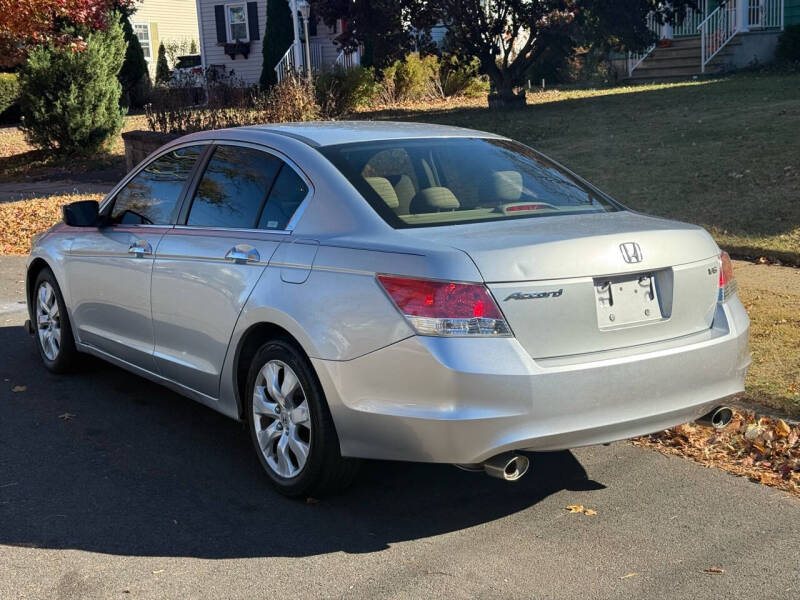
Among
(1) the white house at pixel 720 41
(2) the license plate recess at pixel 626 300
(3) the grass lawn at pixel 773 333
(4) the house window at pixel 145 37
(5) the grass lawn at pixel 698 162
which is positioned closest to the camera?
(2) the license plate recess at pixel 626 300

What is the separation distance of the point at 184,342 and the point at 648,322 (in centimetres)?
244

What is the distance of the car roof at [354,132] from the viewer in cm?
536

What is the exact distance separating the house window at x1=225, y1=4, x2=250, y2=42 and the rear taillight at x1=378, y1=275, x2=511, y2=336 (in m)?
34.6

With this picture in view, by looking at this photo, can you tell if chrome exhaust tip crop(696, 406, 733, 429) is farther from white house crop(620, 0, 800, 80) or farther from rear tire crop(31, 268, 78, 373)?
white house crop(620, 0, 800, 80)

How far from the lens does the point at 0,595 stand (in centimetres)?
404

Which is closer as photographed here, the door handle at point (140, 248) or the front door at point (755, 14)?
the door handle at point (140, 248)

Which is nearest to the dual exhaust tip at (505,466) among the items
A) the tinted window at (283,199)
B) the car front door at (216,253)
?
the car front door at (216,253)

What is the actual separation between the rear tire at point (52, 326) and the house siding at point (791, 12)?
2365 centimetres

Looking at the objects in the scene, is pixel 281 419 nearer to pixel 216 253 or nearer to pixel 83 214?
pixel 216 253

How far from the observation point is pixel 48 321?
23.7 feet

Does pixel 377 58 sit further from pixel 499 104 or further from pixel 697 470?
pixel 697 470

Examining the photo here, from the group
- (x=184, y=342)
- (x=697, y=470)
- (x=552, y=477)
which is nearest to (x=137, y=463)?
(x=184, y=342)

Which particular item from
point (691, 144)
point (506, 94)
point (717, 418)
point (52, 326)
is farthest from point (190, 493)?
point (506, 94)

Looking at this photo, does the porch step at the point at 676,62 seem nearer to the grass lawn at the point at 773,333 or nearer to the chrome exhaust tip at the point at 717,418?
the grass lawn at the point at 773,333
